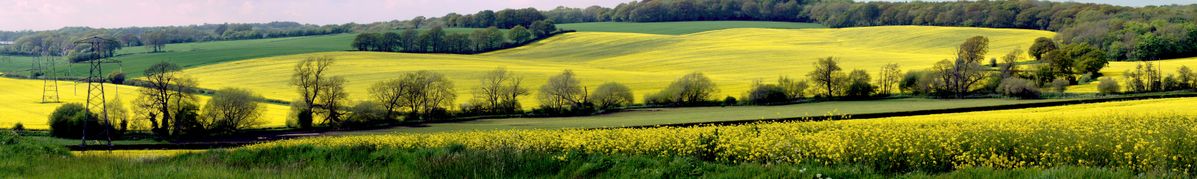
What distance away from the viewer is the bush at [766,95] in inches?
2506

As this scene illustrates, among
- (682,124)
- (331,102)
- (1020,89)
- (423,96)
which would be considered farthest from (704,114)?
(331,102)

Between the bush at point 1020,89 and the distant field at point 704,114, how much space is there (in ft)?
11.1

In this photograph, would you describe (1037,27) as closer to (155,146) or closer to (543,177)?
(155,146)

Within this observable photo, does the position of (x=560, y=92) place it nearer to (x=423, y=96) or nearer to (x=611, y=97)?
(x=611, y=97)

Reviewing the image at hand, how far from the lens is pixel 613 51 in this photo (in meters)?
127

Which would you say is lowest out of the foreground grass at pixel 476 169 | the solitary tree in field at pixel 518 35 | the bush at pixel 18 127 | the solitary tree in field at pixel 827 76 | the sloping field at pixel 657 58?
the bush at pixel 18 127

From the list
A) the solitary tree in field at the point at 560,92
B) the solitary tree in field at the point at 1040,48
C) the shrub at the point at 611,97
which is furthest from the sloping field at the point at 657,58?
the solitary tree in field at the point at 1040,48

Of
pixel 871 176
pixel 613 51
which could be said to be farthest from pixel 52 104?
pixel 613 51

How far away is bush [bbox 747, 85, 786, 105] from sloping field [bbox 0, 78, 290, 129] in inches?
1257

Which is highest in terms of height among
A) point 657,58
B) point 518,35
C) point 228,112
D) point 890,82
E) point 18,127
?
point 518,35

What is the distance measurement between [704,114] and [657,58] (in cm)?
5992

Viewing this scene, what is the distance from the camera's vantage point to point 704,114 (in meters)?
54.3

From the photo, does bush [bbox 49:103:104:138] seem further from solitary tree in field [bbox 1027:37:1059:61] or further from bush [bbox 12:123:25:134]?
solitary tree in field [bbox 1027:37:1059:61]

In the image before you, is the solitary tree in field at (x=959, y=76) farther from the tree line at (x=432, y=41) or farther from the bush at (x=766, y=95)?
the tree line at (x=432, y=41)
